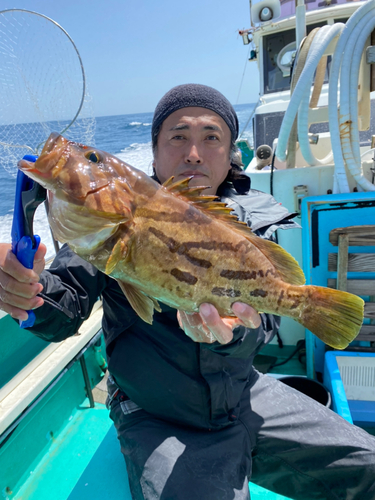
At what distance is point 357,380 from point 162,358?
2.49 meters

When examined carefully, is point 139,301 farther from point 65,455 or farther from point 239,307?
point 65,455

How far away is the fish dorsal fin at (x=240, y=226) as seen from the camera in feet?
5.79

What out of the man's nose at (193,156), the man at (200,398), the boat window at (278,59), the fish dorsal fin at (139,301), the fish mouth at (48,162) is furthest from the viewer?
the boat window at (278,59)

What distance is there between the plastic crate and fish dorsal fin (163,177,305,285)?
7.40ft

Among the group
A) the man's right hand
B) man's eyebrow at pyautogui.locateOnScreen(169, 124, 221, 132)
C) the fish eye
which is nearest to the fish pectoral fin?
the fish eye

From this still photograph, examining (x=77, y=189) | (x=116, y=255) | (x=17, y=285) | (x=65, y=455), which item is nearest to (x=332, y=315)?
(x=116, y=255)

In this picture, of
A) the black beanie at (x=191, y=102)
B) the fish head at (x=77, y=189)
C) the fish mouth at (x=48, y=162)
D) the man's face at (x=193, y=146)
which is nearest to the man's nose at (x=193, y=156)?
the man's face at (x=193, y=146)

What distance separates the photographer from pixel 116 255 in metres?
1.49

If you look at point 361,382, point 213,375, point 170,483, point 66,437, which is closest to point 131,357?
point 213,375

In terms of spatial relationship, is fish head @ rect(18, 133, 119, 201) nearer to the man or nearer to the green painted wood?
the man

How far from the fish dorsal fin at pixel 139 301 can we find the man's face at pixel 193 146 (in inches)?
49.3

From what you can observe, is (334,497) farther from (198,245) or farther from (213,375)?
(198,245)

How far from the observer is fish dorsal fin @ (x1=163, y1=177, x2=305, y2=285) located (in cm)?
176

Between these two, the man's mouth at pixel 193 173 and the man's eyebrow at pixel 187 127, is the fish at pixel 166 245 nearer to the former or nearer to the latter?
the man's mouth at pixel 193 173
